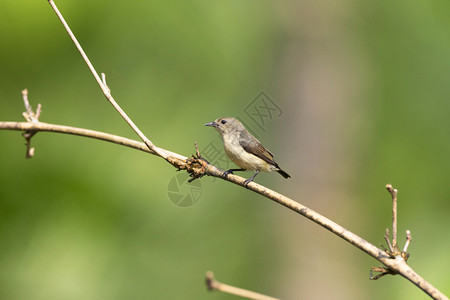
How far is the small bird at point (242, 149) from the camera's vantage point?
6480mm

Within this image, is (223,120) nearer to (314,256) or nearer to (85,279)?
(314,256)

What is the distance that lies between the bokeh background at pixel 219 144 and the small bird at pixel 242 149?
3.55ft

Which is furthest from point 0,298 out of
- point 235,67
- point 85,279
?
point 235,67

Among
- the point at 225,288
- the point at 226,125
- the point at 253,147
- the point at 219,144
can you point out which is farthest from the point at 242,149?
the point at 219,144

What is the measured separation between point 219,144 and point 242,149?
17.4 feet

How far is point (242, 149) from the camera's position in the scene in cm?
656

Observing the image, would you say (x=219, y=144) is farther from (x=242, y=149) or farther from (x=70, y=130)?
(x=70, y=130)

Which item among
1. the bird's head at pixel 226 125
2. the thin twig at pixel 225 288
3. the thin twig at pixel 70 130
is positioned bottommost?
the thin twig at pixel 225 288

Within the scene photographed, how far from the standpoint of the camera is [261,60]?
1620 centimetres

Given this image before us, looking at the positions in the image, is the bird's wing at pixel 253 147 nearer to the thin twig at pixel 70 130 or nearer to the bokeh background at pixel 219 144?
the bokeh background at pixel 219 144

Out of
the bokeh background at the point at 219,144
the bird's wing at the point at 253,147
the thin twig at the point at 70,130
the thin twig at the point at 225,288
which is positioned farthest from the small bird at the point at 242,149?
the thin twig at the point at 225,288

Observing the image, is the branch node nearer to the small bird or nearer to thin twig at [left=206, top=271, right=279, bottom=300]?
thin twig at [left=206, top=271, right=279, bottom=300]

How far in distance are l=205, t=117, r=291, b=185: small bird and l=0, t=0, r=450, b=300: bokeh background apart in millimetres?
1081

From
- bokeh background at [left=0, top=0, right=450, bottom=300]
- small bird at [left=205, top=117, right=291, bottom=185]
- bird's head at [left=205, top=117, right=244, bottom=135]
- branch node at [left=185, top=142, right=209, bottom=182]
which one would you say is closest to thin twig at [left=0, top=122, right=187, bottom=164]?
branch node at [left=185, top=142, right=209, bottom=182]
